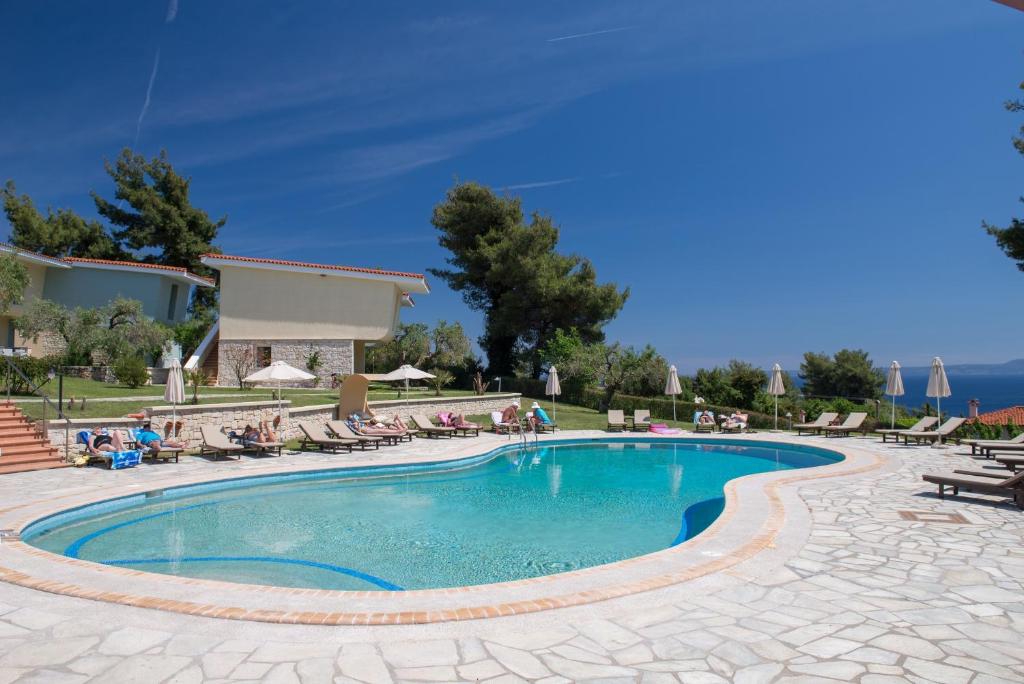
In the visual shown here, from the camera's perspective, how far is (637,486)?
12102mm

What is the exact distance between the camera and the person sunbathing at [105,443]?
11719 millimetres

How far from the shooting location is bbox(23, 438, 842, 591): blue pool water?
6855 mm

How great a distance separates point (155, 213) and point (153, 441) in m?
30.1

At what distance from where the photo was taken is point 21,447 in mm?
11305

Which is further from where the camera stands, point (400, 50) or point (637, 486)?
point (400, 50)

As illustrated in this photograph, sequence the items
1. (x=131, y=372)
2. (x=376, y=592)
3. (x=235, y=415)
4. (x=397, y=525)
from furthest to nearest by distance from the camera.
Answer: (x=131, y=372) → (x=235, y=415) → (x=397, y=525) → (x=376, y=592)

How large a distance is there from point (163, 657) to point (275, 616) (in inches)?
30.3

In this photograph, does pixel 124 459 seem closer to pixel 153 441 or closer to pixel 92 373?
pixel 153 441

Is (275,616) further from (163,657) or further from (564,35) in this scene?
(564,35)

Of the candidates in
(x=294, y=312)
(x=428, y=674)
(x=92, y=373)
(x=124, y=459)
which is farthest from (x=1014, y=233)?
(x=92, y=373)

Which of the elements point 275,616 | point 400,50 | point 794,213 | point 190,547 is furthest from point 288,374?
point 794,213

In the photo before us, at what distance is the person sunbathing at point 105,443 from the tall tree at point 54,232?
2767cm

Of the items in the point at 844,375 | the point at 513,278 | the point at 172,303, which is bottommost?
the point at 844,375

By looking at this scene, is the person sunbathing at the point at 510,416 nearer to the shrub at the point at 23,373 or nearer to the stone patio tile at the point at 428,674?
the shrub at the point at 23,373
